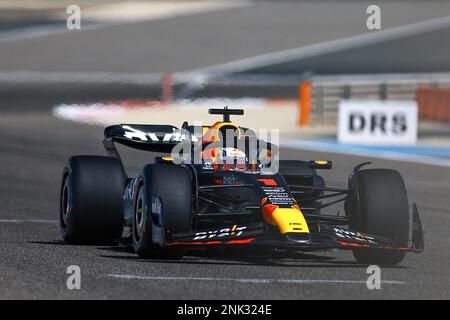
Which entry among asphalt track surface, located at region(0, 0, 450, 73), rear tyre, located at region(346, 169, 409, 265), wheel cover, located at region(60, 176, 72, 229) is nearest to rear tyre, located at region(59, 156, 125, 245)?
wheel cover, located at region(60, 176, 72, 229)

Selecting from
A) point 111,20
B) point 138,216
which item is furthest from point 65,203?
point 111,20

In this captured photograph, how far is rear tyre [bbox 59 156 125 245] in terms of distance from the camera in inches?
445

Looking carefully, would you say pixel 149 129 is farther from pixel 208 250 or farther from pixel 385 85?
pixel 385 85

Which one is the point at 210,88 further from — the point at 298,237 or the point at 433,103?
the point at 298,237

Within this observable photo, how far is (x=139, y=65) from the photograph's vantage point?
1614 inches

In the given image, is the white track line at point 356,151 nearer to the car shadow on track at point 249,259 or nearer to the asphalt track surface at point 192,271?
the asphalt track surface at point 192,271

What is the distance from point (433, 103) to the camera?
2905 centimetres

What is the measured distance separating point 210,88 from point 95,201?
1842 centimetres

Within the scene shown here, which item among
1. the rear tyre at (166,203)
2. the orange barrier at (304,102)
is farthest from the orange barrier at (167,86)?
the rear tyre at (166,203)

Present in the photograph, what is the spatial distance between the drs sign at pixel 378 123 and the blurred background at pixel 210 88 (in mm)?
65

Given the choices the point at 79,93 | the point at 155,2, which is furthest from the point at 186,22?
the point at 79,93

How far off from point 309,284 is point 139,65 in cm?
3195

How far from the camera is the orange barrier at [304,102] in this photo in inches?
1113

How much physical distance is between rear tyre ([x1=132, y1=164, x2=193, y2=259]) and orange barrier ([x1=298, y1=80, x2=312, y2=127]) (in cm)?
1786
